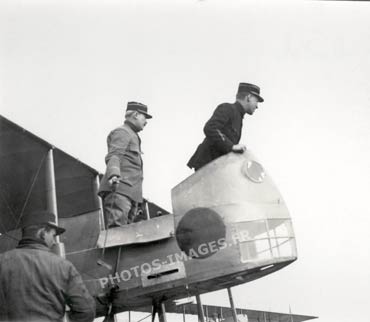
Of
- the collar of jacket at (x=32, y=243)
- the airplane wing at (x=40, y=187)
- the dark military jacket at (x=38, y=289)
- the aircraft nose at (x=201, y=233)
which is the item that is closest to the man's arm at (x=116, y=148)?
the airplane wing at (x=40, y=187)

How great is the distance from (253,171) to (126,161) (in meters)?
1.70

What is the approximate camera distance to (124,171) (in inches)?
263

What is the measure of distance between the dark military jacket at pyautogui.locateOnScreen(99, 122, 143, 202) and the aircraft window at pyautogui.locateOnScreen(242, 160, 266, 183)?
1482mm

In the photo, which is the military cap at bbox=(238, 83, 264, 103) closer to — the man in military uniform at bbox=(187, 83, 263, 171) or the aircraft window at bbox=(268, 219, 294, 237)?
the man in military uniform at bbox=(187, 83, 263, 171)

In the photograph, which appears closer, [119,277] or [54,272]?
[54,272]

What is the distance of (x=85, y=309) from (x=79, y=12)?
188 inches

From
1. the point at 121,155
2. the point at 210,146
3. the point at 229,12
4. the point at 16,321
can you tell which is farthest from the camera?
the point at 229,12

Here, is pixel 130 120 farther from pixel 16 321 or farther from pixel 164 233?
pixel 16 321

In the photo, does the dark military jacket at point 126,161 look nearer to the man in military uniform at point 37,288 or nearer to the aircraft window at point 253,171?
the aircraft window at point 253,171

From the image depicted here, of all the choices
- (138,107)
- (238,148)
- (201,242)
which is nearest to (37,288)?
(201,242)

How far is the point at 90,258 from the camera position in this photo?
6297mm

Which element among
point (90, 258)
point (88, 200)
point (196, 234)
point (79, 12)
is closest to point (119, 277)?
point (90, 258)

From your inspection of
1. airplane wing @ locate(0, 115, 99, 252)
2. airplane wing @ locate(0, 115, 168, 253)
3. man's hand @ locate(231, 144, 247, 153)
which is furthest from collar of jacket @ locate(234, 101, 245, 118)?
airplane wing @ locate(0, 115, 99, 252)

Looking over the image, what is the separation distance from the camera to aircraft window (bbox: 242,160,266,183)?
5.77m
